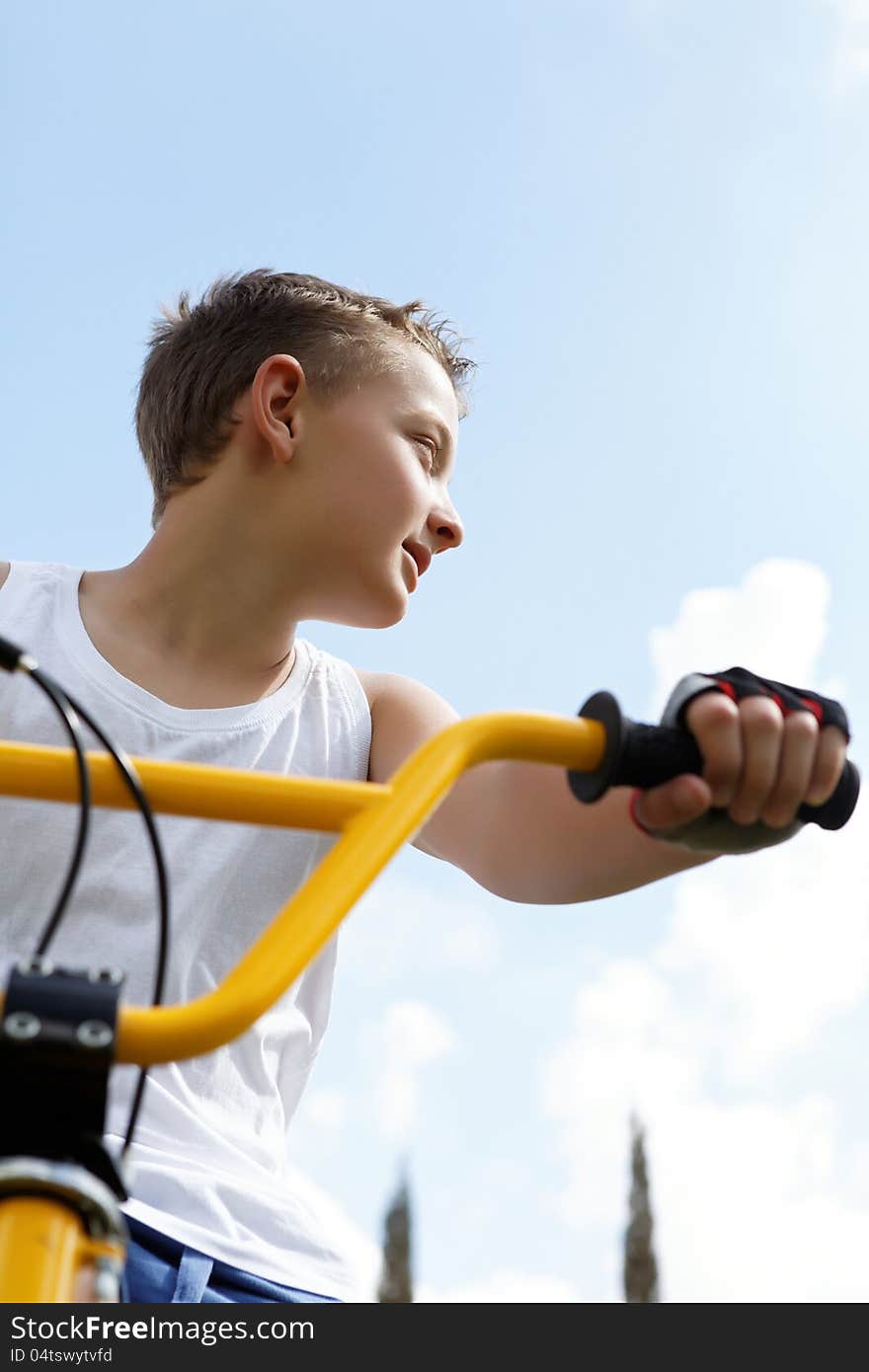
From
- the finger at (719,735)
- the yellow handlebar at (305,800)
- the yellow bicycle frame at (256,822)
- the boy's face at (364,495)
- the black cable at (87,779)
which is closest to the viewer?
the yellow bicycle frame at (256,822)

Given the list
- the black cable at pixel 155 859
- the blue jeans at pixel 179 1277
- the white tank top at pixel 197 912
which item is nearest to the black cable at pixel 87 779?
the black cable at pixel 155 859

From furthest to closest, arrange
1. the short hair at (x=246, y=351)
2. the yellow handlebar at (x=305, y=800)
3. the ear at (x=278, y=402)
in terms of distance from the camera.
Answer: the short hair at (x=246, y=351) < the ear at (x=278, y=402) < the yellow handlebar at (x=305, y=800)

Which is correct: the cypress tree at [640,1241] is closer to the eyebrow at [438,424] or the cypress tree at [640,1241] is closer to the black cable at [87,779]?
the eyebrow at [438,424]

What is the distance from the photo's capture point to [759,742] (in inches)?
52.9

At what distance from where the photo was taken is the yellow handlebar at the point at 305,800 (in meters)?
0.97

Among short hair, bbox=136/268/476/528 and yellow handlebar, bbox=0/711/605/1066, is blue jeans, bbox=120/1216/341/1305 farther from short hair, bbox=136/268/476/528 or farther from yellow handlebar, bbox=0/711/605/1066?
short hair, bbox=136/268/476/528

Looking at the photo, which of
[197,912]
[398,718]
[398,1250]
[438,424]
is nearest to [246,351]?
[438,424]

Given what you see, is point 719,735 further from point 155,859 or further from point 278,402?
point 278,402

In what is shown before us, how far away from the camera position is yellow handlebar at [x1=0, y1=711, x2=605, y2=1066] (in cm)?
97

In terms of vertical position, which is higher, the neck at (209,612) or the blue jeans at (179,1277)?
the neck at (209,612)

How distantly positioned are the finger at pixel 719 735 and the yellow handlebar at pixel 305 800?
3.7 inches

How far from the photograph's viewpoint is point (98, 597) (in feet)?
8.23
